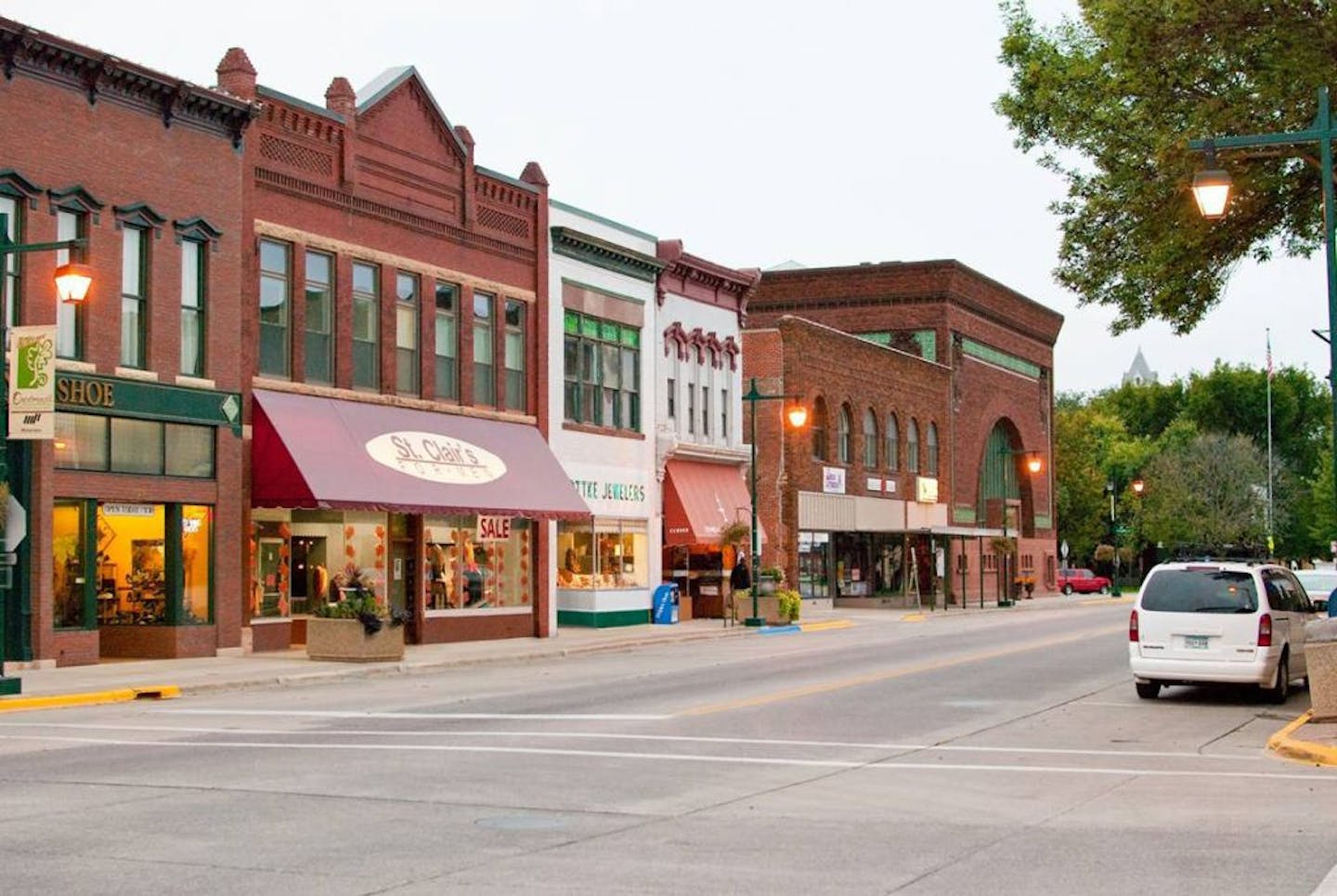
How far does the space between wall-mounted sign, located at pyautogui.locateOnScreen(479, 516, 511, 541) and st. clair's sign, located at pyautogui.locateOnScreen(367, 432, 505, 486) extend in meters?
1.25

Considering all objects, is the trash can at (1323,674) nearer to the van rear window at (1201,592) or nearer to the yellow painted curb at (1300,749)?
the yellow painted curb at (1300,749)

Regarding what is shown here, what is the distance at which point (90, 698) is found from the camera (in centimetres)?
2303

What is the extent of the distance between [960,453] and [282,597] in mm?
48803

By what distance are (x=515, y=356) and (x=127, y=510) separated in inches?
524

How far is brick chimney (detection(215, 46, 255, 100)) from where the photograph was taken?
31.5m

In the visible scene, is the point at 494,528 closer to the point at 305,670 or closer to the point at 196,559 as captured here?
the point at 196,559

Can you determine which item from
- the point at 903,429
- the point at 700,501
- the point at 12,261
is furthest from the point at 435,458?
the point at 903,429

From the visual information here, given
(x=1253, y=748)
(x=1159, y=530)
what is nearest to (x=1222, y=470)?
(x=1159, y=530)

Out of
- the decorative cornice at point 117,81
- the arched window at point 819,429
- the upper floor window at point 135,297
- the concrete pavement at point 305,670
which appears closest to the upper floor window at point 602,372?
the concrete pavement at point 305,670

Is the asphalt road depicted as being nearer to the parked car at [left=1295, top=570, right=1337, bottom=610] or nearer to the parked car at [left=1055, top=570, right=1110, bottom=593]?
the parked car at [left=1295, top=570, right=1337, bottom=610]

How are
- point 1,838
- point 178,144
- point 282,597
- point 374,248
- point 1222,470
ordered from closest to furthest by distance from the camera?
point 1,838 → point 178,144 → point 282,597 → point 374,248 → point 1222,470

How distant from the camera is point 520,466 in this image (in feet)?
128

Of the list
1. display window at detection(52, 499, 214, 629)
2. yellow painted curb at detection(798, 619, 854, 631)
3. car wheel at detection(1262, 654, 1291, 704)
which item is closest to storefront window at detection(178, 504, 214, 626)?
display window at detection(52, 499, 214, 629)

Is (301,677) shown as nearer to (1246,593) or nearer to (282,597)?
(282,597)
